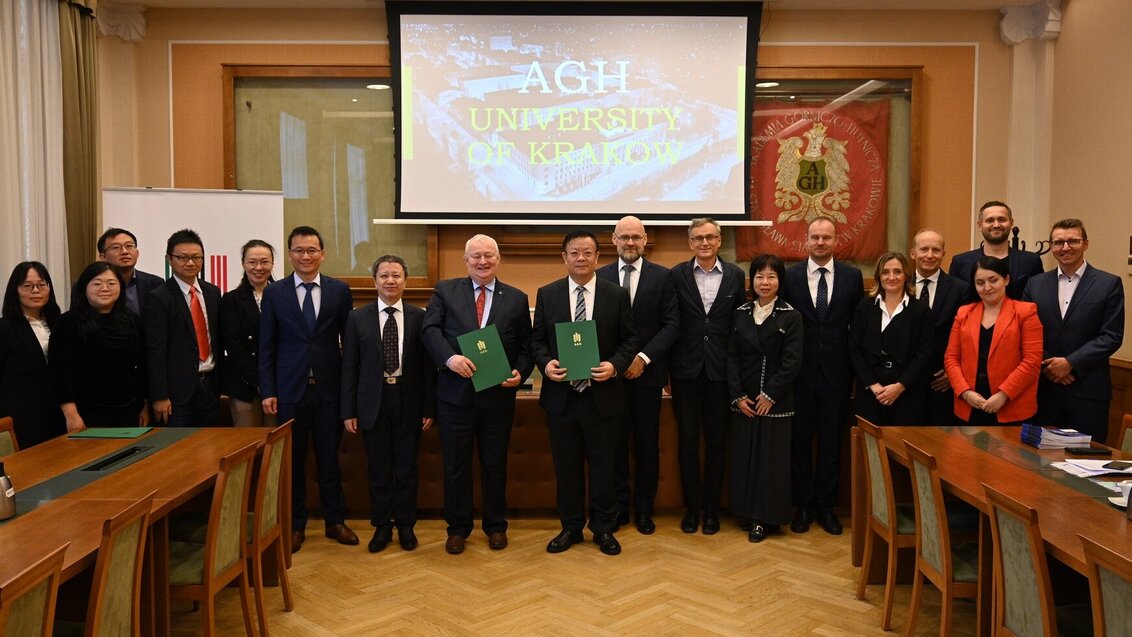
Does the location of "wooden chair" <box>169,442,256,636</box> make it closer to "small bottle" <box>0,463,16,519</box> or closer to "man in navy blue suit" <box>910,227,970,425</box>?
"small bottle" <box>0,463,16,519</box>

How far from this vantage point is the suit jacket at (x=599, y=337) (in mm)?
4105

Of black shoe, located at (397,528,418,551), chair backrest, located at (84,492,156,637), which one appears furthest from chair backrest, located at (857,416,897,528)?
chair backrest, located at (84,492,156,637)

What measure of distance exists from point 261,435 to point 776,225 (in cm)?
460

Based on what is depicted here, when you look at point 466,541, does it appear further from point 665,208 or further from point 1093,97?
point 1093,97

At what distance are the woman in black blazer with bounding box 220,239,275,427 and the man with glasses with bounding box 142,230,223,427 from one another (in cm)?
8

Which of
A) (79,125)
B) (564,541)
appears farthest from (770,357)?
(79,125)

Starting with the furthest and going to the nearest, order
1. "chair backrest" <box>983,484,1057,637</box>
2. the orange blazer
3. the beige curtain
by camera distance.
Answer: the beige curtain, the orange blazer, "chair backrest" <box>983,484,1057,637</box>

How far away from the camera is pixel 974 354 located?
159 inches

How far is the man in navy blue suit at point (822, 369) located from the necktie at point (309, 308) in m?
2.59

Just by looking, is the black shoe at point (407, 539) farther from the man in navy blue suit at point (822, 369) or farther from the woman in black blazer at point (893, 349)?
the woman in black blazer at point (893, 349)

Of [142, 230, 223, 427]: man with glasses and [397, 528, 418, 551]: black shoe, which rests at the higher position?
[142, 230, 223, 427]: man with glasses

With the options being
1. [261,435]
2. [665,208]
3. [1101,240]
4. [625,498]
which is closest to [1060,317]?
[1101,240]

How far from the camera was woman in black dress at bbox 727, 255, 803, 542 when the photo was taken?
427 centimetres

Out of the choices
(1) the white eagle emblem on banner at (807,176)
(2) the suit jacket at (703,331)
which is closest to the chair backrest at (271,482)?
(2) the suit jacket at (703,331)
